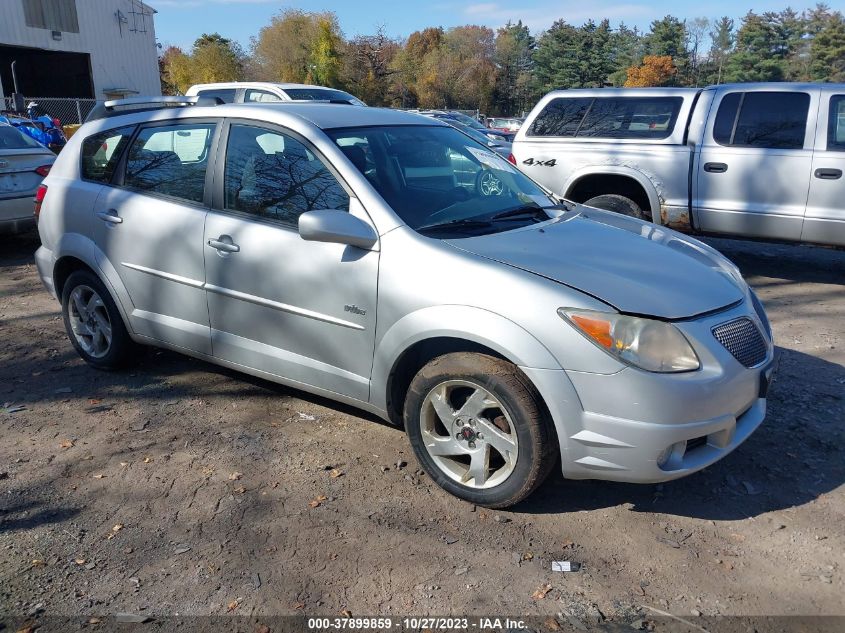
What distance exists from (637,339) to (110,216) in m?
3.38

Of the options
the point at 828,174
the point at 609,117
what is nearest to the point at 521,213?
the point at 828,174

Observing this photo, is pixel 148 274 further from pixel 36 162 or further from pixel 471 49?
pixel 471 49

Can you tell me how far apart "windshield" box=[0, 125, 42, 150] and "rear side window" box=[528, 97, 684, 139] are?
20.8 feet

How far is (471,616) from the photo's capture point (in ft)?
8.89

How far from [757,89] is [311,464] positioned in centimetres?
621

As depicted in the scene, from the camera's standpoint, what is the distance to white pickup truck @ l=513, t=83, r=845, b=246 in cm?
695

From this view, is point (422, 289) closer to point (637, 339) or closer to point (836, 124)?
point (637, 339)

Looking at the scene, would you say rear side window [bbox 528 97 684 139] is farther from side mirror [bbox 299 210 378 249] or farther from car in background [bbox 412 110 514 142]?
car in background [bbox 412 110 514 142]

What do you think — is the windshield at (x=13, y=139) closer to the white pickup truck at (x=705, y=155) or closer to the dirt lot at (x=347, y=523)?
the dirt lot at (x=347, y=523)

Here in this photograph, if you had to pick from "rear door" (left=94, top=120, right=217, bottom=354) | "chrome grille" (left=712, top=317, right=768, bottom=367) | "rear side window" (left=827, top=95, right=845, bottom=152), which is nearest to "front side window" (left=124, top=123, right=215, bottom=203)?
"rear door" (left=94, top=120, right=217, bottom=354)

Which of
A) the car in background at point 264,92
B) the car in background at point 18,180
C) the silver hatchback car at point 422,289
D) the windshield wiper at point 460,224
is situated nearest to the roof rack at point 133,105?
the silver hatchback car at point 422,289

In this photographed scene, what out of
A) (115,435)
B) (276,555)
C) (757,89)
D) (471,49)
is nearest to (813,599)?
(276,555)

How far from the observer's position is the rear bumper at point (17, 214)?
833cm

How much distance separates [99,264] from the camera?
468cm
